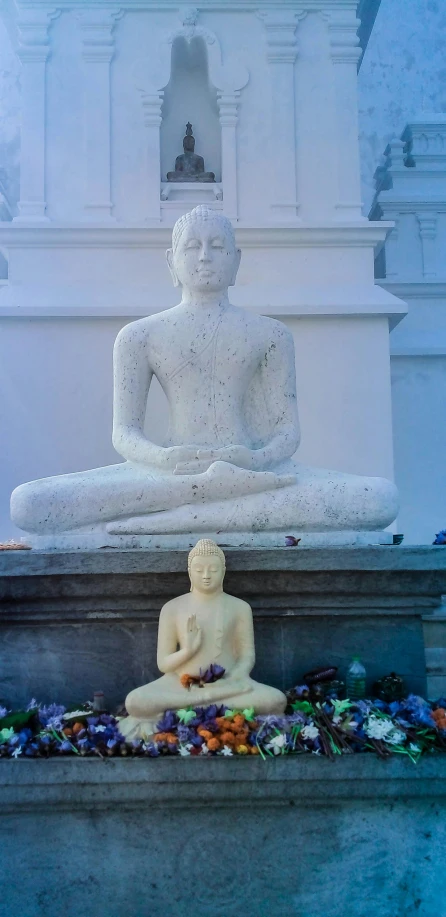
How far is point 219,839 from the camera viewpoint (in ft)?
9.08

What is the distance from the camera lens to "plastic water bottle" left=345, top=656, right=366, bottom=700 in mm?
3389

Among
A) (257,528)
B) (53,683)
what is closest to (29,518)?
(53,683)

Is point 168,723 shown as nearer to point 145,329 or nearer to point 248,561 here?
point 248,561

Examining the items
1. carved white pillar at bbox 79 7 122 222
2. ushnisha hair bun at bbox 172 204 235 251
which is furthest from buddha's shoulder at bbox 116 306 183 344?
carved white pillar at bbox 79 7 122 222

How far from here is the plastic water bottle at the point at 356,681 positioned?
3.39 m

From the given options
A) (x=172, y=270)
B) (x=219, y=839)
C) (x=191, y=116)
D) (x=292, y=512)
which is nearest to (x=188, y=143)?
(x=191, y=116)

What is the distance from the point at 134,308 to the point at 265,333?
249 cm

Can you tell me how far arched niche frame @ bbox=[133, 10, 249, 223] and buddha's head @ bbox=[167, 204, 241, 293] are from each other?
284 centimetres

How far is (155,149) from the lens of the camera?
727 centimetres

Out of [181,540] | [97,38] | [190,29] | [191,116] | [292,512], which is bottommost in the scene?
[181,540]

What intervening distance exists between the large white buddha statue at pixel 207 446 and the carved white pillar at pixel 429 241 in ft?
15.2

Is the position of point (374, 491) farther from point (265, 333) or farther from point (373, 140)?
point (373, 140)

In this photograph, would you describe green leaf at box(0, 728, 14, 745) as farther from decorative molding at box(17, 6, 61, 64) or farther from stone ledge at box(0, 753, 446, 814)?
decorative molding at box(17, 6, 61, 64)

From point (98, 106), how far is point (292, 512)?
198 inches
